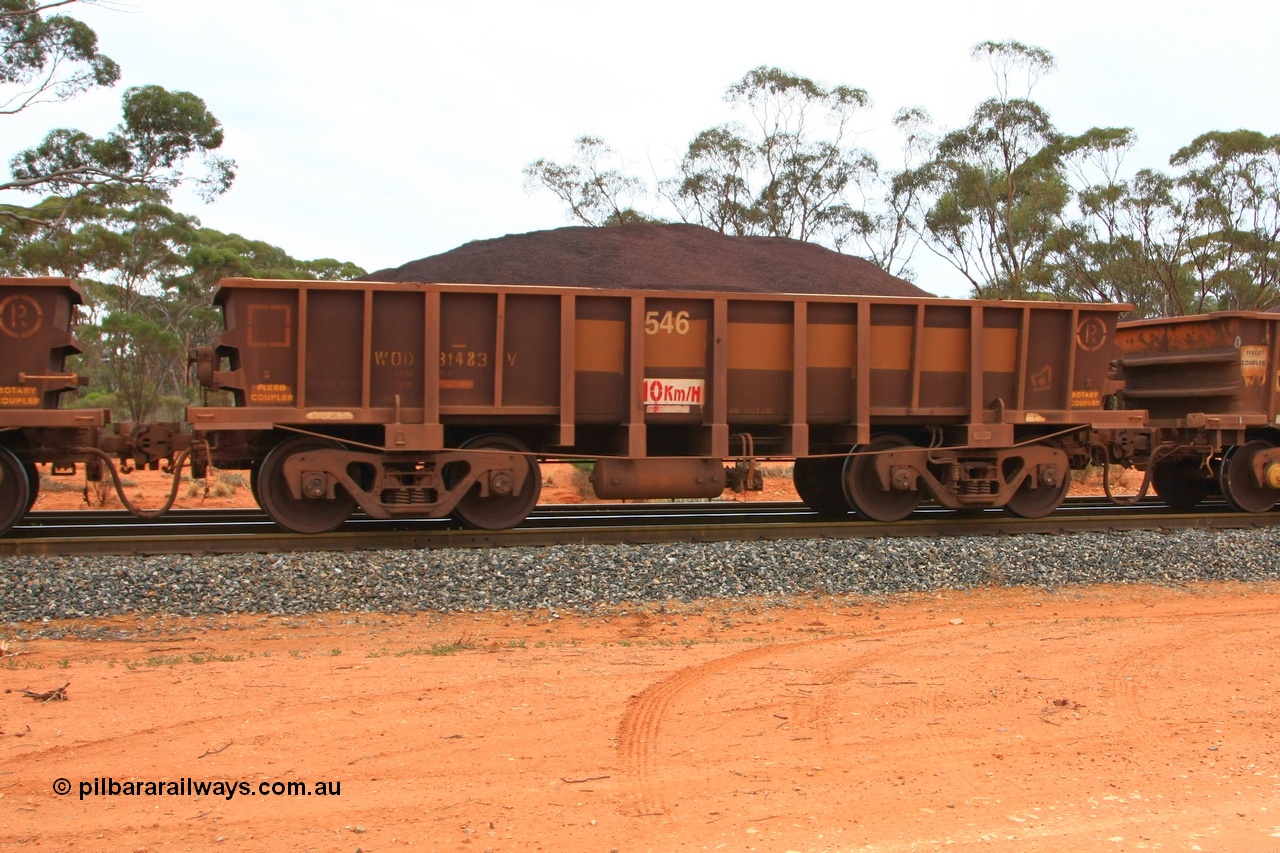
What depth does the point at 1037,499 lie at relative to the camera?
1166cm

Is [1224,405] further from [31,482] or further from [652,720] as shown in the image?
[31,482]

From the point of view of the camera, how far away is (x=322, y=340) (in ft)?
31.8

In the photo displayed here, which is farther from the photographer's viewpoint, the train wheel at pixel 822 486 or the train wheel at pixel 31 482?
the train wheel at pixel 822 486

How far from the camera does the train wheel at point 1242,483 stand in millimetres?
12547

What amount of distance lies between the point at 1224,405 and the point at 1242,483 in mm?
988

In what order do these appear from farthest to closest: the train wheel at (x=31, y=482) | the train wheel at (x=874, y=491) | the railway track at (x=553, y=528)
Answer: the train wheel at (x=874, y=491) < the train wheel at (x=31, y=482) < the railway track at (x=553, y=528)

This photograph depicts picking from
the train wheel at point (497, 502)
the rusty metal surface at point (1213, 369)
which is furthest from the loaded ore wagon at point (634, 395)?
the rusty metal surface at point (1213, 369)

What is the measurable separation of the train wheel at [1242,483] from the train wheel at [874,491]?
427 cm

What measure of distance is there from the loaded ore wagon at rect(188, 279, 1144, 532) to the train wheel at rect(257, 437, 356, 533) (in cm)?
2

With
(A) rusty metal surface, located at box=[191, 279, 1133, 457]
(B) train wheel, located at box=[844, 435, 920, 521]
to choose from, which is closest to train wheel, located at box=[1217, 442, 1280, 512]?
(A) rusty metal surface, located at box=[191, 279, 1133, 457]

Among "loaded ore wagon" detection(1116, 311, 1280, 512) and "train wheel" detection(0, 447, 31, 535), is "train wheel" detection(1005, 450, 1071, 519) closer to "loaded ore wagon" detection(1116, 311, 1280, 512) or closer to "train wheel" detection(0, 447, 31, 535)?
"loaded ore wagon" detection(1116, 311, 1280, 512)

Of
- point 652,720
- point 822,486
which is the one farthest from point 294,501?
point 822,486

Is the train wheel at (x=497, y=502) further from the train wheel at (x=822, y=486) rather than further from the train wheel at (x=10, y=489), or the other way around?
the train wheel at (x=10, y=489)

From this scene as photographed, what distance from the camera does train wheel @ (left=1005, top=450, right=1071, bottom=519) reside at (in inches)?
453
